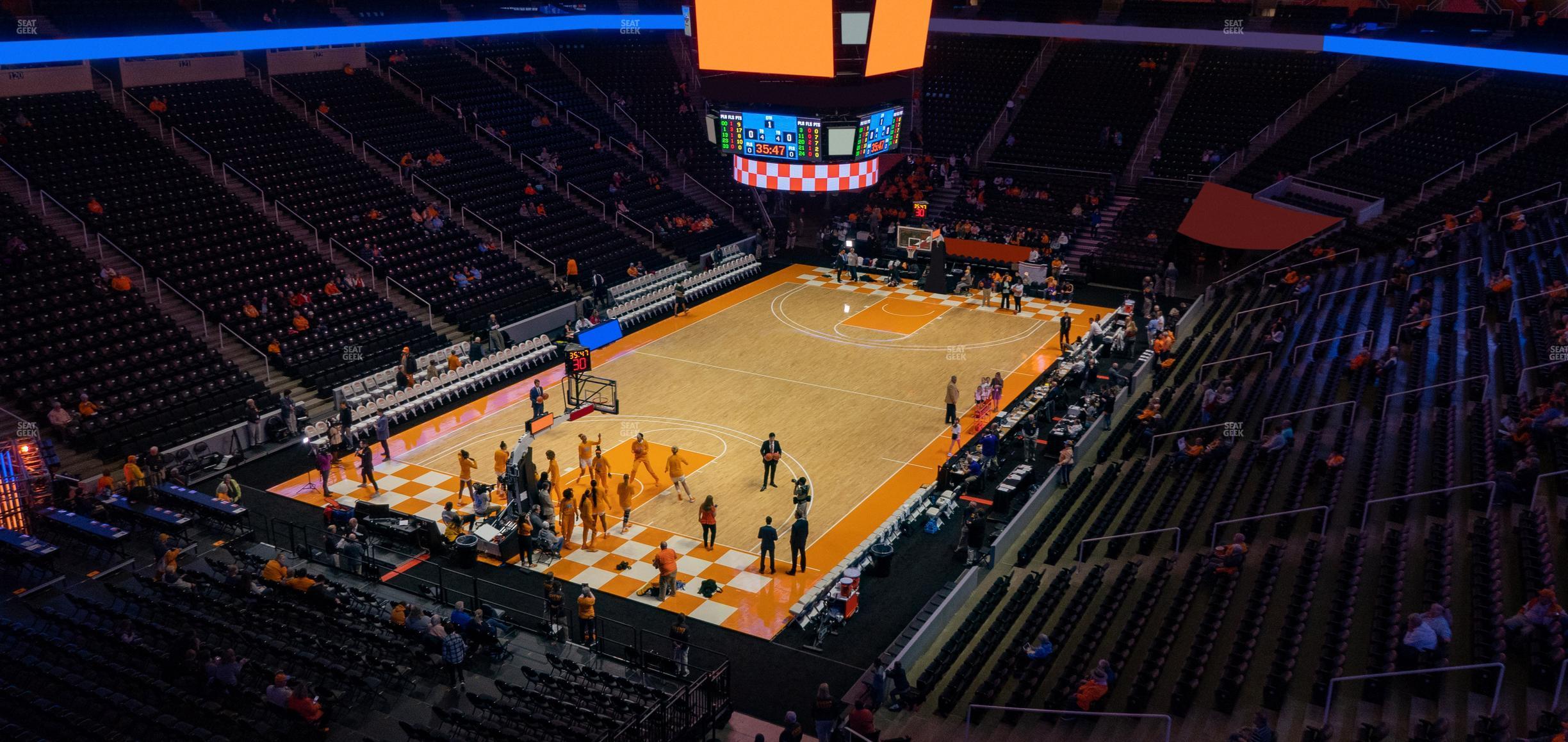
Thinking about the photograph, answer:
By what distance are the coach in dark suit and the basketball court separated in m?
0.23

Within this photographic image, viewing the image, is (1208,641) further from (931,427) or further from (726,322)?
(726,322)

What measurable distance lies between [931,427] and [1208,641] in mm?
12061

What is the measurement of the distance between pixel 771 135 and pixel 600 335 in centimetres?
1180

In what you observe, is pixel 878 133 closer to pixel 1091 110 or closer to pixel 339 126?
pixel 339 126

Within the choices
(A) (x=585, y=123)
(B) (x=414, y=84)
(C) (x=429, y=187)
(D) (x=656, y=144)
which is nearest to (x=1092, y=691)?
(C) (x=429, y=187)

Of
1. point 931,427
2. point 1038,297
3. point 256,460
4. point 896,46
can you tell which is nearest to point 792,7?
point 896,46

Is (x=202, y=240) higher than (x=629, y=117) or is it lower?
lower

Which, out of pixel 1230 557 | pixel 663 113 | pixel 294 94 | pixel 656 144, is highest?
pixel 294 94

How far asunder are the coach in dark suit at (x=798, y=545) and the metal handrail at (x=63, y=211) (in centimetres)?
1968

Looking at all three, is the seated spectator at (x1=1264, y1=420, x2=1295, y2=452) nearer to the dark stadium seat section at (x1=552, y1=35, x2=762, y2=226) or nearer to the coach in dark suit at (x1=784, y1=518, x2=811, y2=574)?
the coach in dark suit at (x1=784, y1=518, x2=811, y2=574)

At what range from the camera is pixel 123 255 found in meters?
27.5

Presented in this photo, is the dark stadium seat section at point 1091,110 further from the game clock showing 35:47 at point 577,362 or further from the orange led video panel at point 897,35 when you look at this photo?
the orange led video panel at point 897,35

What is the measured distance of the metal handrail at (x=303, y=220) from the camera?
3162 centimetres

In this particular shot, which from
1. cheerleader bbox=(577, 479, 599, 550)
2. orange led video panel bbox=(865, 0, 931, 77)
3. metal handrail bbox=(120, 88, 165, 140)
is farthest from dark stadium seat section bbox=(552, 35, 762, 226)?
cheerleader bbox=(577, 479, 599, 550)
